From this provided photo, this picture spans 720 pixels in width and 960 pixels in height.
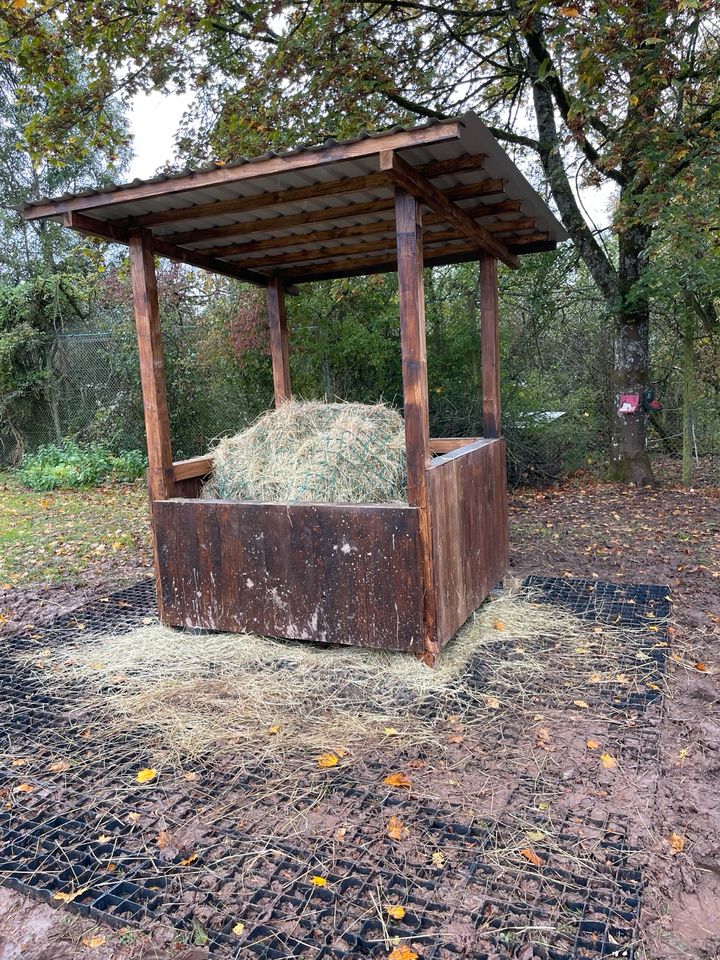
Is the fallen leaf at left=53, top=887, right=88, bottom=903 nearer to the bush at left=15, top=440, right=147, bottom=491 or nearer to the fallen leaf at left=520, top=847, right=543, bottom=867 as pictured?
the fallen leaf at left=520, top=847, right=543, bottom=867

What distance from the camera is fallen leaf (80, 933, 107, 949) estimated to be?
175 centimetres

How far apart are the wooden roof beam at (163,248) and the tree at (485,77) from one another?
2792 millimetres

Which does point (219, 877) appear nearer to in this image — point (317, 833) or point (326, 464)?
point (317, 833)

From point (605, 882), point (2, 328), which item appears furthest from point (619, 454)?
point (2, 328)

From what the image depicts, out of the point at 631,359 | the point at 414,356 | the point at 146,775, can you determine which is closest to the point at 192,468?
the point at 414,356

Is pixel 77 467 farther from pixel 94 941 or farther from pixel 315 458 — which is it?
pixel 94 941

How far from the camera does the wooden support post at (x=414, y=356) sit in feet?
10.2

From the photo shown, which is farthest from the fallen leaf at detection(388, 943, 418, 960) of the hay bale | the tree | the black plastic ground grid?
the tree

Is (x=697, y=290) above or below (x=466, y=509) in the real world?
above

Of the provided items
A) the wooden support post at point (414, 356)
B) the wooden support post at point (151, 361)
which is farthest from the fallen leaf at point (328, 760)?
the wooden support post at point (151, 361)

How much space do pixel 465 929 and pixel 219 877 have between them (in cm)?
72

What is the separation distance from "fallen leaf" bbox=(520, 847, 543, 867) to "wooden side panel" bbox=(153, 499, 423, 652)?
135cm

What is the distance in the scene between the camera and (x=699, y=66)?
22.2 ft

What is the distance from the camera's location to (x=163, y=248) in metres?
3.99
